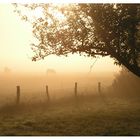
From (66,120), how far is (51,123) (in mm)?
178

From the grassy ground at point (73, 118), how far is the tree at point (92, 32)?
0.51 meters

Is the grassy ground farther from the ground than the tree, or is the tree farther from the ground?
the tree

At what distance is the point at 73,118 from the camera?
6113mm

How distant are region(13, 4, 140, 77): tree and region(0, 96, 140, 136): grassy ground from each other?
51 cm

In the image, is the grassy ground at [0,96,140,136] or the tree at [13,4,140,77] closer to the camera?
the grassy ground at [0,96,140,136]

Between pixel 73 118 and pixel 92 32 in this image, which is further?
pixel 92 32

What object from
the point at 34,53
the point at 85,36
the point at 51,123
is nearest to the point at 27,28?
the point at 34,53

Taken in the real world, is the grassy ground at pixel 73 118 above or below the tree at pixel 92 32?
below

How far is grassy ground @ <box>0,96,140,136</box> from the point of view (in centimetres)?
599

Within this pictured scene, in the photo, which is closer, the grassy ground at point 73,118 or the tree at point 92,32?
the grassy ground at point 73,118

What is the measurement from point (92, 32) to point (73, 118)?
1.04m

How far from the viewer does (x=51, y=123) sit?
6039 millimetres

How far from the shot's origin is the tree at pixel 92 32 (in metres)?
6.20

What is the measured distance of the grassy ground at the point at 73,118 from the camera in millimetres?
5988
